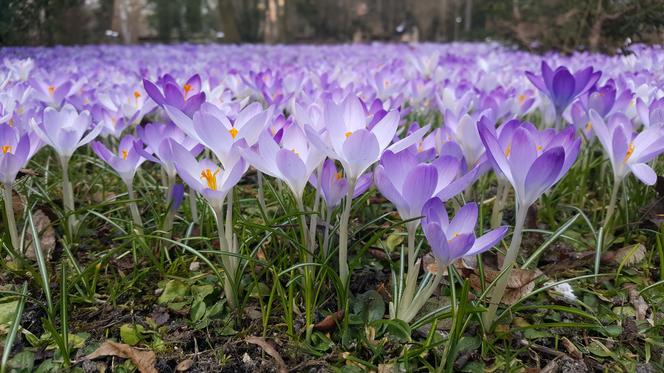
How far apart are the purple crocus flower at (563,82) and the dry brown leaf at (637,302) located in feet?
2.07

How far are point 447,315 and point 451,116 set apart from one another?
636 mm

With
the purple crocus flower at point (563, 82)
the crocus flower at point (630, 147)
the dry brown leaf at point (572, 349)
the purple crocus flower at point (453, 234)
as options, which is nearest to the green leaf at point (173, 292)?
the purple crocus flower at point (453, 234)

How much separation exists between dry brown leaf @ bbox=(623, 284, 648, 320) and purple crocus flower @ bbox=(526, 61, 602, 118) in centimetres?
63

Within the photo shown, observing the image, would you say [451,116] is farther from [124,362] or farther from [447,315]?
[124,362]

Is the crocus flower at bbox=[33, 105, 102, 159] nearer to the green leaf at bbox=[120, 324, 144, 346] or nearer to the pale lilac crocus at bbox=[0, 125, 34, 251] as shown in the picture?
the pale lilac crocus at bbox=[0, 125, 34, 251]

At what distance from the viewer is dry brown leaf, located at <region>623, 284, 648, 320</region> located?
133 cm

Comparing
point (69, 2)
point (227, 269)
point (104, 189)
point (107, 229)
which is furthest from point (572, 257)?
point (69, 2)

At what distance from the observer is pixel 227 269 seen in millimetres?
1223

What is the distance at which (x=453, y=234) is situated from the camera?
1.02 m

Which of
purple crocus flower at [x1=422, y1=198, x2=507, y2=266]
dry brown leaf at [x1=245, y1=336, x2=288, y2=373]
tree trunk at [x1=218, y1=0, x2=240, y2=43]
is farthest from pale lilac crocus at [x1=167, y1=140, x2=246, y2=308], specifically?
tree trunk at [x1=218, y1=0, x2=240, y2=43]

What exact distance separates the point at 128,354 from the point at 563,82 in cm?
147

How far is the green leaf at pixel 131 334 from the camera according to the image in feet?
3.99

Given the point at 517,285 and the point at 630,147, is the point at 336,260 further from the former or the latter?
the point at 630,147

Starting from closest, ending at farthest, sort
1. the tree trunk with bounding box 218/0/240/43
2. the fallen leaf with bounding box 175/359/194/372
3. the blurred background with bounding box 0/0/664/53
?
the fallen leaf with bounding box 175/359/194/372, the blurred background with bounding box 0/0/664/53, the tree trunk with bounding box 218/0/240/43
